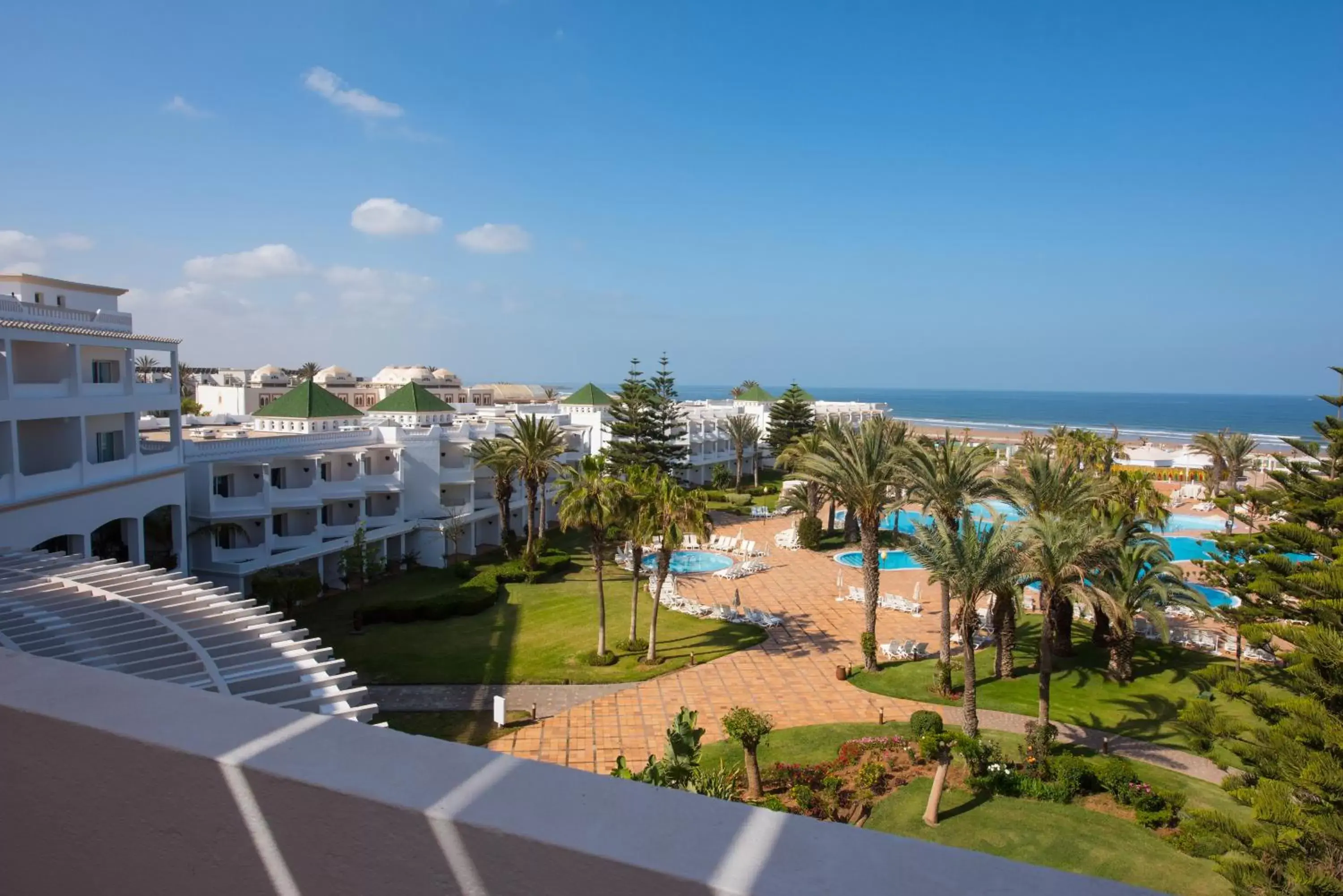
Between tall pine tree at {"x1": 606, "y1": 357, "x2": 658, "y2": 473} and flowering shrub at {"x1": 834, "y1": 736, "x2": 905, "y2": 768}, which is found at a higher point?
tall pine tree at {"x1": 606, "y1": 357, "x2": 658, "y2": 473}

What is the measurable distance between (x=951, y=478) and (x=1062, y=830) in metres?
9.04

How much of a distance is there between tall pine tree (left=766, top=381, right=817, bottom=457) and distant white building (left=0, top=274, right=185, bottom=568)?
34871 millimetres

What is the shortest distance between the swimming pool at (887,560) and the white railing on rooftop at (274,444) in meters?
19.9

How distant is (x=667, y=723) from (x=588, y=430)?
30087 millimetres

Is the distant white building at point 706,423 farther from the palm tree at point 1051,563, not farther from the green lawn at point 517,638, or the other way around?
the palm tree at point 1051,563

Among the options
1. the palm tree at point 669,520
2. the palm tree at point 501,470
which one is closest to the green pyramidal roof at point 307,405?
the palm tree at point 501,470

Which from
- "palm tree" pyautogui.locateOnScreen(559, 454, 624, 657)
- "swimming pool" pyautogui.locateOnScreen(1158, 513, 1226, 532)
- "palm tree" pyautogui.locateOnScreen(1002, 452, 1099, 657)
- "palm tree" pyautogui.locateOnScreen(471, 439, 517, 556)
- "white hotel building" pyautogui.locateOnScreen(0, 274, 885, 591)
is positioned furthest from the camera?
"swimming pool" pyautogui.locateOnScreen(1158, 513, 1226, 532)

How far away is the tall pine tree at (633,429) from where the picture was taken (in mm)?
40219

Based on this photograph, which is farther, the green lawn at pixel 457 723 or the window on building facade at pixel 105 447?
the window on building facade at pixel 105 447

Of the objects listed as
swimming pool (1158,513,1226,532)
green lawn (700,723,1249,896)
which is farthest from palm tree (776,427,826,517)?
green lawn (700,723,1249,896)

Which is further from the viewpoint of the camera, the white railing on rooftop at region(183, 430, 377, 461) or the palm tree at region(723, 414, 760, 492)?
the palm tree at region(723, 414, 760, 492)

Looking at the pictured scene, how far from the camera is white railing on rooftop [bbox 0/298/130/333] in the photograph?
55.4 ft

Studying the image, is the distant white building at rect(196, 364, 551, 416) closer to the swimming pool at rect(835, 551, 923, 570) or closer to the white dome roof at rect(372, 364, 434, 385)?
the white dome roof at rect(372, 364, 434, 385)

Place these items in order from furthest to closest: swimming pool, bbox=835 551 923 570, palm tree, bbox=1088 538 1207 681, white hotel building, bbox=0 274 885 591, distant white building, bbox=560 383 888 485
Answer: distant white building, bbox=560 383 888 485 < swimming pool, bbox=835 551 923 570 < palm tree, bbox=1088 538 1207 681 < white hotel building, bbox=0 274 885 591
